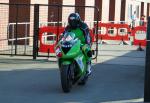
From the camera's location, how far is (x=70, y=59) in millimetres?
10602

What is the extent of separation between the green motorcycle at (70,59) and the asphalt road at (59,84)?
262 millimetres

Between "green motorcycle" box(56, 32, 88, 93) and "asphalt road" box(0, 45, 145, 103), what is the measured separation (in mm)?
262

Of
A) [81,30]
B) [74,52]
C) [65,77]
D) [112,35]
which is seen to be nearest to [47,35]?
[81,30]

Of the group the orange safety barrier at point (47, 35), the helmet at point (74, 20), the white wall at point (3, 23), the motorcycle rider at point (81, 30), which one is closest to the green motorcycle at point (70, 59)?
the motorcycle rider at point (81, 30)

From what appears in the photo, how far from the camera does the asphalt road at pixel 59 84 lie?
1005 cm

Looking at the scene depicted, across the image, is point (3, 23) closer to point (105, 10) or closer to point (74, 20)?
point (74, 20)

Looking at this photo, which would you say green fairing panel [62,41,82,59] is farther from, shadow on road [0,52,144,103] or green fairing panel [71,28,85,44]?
shadow on road [0,52,144,103]

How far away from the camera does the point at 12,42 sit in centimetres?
1916

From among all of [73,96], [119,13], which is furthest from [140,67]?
[119,13]

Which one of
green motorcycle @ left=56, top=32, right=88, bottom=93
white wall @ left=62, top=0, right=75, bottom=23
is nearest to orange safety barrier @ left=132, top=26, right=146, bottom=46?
white wall @ left=62, top=0, right=75, bottom=23

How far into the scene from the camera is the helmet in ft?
36.4

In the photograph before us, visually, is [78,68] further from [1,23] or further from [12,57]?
[1,23]

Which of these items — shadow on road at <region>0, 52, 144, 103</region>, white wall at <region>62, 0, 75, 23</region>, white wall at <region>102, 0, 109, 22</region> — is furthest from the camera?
white wall at <region>102, 0, 109, 22</region>

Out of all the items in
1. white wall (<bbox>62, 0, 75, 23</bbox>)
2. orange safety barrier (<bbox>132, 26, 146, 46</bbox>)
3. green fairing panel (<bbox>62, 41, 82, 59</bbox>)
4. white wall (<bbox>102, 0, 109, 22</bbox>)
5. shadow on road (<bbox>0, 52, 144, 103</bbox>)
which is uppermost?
white wall (<bbox>102, 0, 109, 22</bbox>)
